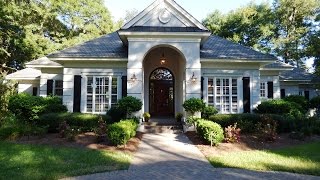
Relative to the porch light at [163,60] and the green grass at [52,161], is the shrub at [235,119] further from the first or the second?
the green grass at [52,161]

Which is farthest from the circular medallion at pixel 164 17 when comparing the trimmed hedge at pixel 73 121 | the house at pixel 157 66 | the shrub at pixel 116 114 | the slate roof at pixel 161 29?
the trimmed hedge at pixel 73 121

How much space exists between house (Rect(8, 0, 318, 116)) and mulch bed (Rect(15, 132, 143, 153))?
391 centimetres

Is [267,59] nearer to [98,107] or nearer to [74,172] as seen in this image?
[98,107]

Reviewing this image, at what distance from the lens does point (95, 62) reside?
56.7 feet

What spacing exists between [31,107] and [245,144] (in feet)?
36.2

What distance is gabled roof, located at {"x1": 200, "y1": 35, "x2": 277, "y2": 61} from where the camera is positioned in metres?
17.3

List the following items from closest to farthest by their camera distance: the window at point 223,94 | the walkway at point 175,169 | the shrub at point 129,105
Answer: the walkway at point 175,169 → the shrub at point 129,105 → the window at point 223,94

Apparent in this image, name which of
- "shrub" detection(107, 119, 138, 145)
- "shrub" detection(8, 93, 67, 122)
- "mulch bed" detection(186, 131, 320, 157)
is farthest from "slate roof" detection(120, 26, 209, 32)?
"shrub" detection(107, 119, 138, 145)

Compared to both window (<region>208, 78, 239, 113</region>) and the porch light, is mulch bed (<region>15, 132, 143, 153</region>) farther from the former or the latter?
the porch light

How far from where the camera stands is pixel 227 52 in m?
18.0

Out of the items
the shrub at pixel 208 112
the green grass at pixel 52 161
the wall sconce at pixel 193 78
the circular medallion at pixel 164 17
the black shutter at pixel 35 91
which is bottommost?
the green grass at pixel 52 161

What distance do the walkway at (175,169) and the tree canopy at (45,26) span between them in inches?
726

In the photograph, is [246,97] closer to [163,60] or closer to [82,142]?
[163,60]

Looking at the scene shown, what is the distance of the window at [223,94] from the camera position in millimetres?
17500
